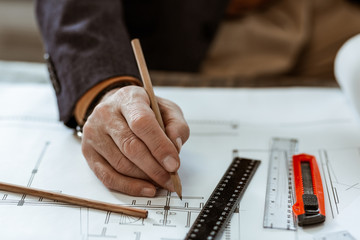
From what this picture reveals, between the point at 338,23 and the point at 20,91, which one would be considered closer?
the point at 20,91

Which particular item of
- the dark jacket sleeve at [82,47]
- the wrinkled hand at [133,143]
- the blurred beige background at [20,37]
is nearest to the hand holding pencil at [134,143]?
the wrinkled hand at [133,143]

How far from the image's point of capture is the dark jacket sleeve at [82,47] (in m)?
0.69

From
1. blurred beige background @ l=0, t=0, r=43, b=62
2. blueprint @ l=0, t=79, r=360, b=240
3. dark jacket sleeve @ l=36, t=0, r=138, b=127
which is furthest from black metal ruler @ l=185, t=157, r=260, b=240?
blurred beige background @ l=0, t=0, r=43, b=62

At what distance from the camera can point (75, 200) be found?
53cm

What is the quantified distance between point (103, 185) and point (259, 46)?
61 centimetres

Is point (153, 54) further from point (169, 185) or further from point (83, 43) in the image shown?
point (169, 185)

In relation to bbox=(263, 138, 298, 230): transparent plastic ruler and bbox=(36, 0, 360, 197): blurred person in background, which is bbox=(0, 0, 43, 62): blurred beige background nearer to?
bbox=(36, 0, 360, 197): blurred person in background

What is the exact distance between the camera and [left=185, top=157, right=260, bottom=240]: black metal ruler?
48cm

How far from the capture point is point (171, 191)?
563 mm

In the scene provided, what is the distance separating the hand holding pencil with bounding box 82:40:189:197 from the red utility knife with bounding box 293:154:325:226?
0.50ft

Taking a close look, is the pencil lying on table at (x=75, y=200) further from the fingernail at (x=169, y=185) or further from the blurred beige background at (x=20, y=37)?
the blurred beige background at (x=20, y=37)

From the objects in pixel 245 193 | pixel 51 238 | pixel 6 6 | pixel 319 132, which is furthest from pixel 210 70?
Answer: pixel 6 6

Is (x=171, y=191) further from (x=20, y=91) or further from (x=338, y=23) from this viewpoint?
(x=338, y=23)

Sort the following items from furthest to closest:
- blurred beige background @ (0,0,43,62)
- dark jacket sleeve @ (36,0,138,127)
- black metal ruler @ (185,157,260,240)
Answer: blurred beige background @ (0,0,43,62) → dark jacket sleeve @ (36,0,138,127) → black metal ruler @ (185,157,260,240)
